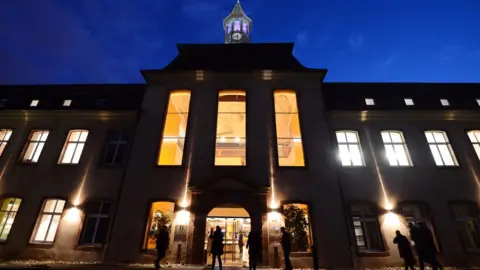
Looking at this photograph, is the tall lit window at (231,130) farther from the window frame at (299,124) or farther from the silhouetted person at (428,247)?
the silhouetted person at (428,247)

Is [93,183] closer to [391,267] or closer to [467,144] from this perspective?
[391,267]

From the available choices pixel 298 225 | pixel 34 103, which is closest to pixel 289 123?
pixel 298 225

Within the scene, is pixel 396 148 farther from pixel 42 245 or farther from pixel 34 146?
pixel 34 146

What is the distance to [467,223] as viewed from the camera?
449 inches

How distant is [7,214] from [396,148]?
21061 millimetres

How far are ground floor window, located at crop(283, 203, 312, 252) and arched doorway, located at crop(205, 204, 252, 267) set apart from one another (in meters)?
2.54

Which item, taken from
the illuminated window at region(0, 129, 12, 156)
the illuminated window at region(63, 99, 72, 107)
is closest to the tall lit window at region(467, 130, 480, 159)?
the illuminated window at region(63, 99, 72, 107)

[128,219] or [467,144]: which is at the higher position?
[467,144]

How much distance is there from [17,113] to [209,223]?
13782 mm

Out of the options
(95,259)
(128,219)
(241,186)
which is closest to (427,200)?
(241,186)

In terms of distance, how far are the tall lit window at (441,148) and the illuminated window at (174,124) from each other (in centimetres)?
1406

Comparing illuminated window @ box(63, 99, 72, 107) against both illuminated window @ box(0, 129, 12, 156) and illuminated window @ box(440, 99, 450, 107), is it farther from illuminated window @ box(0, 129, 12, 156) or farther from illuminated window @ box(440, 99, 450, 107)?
illuminated window @ box(440, 99, 450, 107)

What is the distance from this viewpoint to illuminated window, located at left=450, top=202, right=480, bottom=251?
11078mm

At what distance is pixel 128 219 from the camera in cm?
1102
